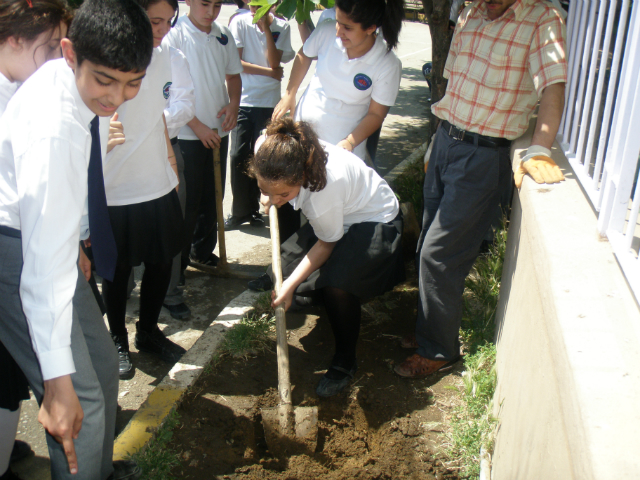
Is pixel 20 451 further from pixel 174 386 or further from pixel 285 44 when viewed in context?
pixel 285 44

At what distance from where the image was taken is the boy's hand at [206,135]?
3.61 meters

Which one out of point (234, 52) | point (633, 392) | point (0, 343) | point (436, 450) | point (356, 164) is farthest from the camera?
point (234, 52)

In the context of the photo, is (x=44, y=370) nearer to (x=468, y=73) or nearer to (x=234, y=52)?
(x=468, y=73)

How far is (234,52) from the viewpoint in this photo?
386 cm

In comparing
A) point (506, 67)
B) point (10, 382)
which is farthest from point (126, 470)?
point (506, 67)

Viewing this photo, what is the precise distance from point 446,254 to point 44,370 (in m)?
1.89

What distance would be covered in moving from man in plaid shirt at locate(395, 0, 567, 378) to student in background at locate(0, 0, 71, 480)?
1.76m

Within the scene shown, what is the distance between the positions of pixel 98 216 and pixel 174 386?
1.04m

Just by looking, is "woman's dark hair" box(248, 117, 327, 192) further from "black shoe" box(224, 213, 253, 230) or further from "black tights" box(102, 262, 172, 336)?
"black shoe" box(224, 213, 253, 230)

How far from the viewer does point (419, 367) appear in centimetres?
290

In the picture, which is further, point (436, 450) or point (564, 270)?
point (436, 450)

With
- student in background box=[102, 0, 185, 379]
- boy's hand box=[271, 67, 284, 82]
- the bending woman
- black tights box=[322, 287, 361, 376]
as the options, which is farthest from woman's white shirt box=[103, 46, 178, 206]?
boy's hand box=[271, 67, 284, 82]

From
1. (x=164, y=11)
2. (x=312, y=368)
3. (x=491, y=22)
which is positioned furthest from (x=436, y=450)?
(x=164, y=11)

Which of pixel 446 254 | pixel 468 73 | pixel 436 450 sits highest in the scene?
pixel 468 73
